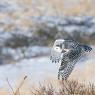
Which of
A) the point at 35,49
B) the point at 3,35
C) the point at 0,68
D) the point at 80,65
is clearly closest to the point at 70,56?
the point at 80,65

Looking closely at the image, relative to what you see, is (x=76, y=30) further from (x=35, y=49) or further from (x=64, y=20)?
(x=35, y=49)

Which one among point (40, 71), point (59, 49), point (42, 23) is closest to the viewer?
point (59, 49)

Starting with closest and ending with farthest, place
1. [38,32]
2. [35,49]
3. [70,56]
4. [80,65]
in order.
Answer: [70,56] → [80,65] → [35,49] → [38,32]

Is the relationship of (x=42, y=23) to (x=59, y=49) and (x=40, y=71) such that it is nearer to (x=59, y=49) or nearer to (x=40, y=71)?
(x=40, y=71)

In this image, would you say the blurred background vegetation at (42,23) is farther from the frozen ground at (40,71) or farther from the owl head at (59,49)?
the owl head at (59,49)

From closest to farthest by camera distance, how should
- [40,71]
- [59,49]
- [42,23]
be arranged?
1. [59,49]
2. [40,71]
3. [42,23]

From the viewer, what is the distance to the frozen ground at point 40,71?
566 centimetres

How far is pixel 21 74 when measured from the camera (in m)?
6.20

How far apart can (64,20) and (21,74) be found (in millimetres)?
3314

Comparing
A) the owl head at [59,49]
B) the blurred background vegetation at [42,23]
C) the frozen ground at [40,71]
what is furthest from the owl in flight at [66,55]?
the blurred background vegetation at [42,23]

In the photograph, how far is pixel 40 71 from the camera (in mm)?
6238


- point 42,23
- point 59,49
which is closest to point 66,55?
point 59,49

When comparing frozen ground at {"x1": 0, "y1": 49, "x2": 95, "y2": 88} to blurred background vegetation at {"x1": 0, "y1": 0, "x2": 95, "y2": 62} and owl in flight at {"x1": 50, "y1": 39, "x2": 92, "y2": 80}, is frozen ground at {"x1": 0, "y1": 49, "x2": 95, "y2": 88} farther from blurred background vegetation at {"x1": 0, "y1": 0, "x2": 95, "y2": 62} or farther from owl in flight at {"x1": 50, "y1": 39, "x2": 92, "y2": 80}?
blurred background vegetation at {"x1": 0, "y1": 0, "x2": 95, "y2": 62}

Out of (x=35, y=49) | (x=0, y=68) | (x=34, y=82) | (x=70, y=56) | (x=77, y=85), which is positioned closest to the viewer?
(x=77, y=85)
